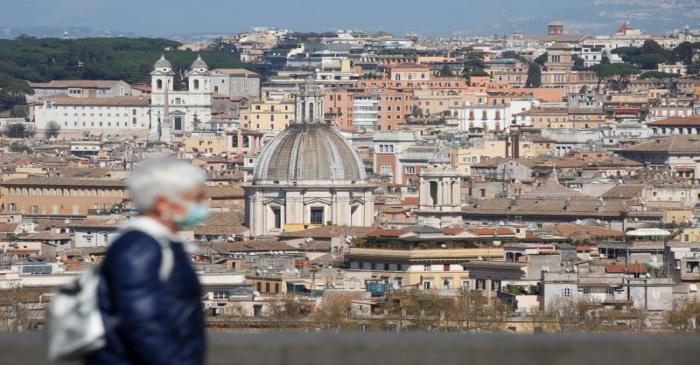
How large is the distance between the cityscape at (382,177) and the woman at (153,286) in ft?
2.77

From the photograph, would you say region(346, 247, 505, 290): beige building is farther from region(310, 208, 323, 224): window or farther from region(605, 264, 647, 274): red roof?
region(310, 208, 323, 224): window

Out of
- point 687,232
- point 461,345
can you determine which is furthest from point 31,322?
point 461,345

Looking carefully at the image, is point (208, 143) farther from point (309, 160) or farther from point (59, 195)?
point (309, 160)

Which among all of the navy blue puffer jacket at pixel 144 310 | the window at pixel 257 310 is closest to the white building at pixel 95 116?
the window at pixel 257 310

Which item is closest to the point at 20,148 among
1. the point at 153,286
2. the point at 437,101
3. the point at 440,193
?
the point at 437,101

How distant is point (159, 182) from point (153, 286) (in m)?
0.28

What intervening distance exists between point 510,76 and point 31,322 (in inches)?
4406

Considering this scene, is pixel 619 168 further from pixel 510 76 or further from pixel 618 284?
pixel 510 76

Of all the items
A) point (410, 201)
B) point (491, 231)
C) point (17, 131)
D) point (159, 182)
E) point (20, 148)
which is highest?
point (17, 131)

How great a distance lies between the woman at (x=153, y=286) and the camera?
245 inches

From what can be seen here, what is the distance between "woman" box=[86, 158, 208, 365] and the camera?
623 cm

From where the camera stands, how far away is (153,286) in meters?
6.27

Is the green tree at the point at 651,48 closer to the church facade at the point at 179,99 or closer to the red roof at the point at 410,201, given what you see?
the church facade at the point at 179,99

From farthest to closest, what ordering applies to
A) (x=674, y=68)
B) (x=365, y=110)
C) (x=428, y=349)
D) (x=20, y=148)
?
(x=674, y=68), (x=365, y=110), (x=20, y=148), (x=428, y=349)
